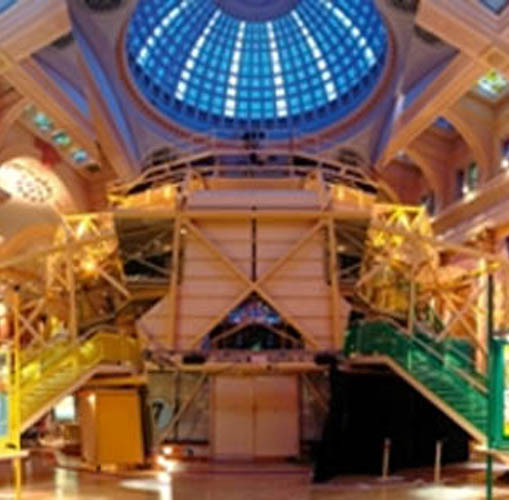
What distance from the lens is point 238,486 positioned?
2105cm

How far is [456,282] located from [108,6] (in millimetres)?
20162

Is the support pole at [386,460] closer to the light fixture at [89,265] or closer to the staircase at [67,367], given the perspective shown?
the staircase at [67,367]

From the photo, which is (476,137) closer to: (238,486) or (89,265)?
A: (89,265)

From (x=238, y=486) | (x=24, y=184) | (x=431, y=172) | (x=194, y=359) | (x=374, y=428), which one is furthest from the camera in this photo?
(x=431, y=172)

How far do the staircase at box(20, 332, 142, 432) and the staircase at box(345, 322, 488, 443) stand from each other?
251 inches

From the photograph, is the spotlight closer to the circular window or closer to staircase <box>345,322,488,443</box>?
staircase <box>345,322,488,443</box>

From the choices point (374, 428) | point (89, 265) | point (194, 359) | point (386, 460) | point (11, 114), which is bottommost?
point (386, 460)

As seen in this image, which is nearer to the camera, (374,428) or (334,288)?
(374,428)

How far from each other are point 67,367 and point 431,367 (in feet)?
31.5

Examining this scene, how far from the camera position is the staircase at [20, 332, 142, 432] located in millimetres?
20656

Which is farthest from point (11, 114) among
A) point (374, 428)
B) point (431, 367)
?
point (431, 367)

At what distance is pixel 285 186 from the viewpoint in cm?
3170

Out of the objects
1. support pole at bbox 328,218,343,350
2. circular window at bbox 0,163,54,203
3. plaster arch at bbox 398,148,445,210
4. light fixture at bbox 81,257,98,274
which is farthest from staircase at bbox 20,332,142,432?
plaster arch at bbox 398,148,445,210

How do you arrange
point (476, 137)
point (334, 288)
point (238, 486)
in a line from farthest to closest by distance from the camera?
point (476, 137)
point (334, 288)
point (238, 486)
